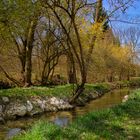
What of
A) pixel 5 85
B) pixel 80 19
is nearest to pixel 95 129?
pixel 80 19

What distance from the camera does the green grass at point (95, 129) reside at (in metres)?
9.00

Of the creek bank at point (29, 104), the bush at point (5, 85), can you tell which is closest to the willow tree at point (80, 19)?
the creek bank at point (29, 104)

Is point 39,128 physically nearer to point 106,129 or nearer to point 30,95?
point 106,129

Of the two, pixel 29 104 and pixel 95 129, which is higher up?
pixel 29 104

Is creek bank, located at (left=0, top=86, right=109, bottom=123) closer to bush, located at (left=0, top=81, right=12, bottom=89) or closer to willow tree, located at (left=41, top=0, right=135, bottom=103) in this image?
willow tree, located at (left=41, top=0, right=135, bottom=103)

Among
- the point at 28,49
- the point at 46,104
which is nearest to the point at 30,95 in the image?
the point at 46,104

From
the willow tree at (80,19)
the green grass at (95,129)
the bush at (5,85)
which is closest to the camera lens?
the green grass at (95,129)

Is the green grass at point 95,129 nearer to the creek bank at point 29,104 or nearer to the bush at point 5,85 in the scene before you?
the creek bank at point 29,104

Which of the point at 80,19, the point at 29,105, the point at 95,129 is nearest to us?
the point at 95,129

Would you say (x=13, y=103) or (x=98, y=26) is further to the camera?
(x=98, y=26)

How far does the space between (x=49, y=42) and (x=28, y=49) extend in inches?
127

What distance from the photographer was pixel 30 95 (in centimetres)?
1973

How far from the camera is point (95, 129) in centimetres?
1008

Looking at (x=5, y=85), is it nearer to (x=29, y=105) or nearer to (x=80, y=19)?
(x=80, y=19)
